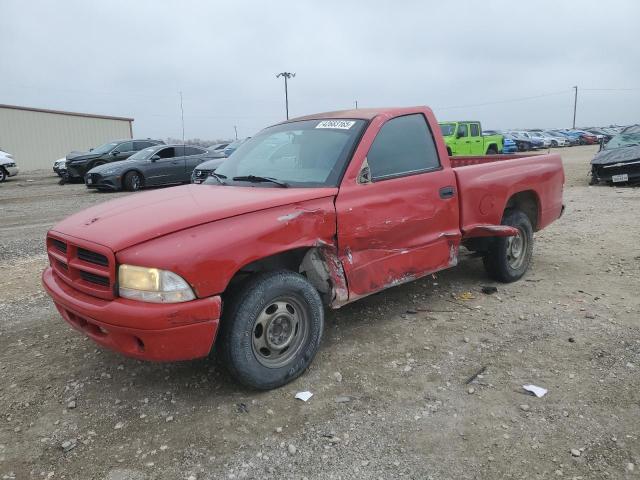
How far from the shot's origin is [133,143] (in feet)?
61.7

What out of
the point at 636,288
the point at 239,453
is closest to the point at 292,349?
the point at 239,453

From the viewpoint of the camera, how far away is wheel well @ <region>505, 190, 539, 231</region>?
209 inches

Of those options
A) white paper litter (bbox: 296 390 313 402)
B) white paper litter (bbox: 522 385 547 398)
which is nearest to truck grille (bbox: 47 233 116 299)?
white paper litter (bbox: 296 390 313 402)

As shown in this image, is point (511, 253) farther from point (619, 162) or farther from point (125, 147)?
point (125, 147)

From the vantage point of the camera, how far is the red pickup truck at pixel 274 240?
2721 mm

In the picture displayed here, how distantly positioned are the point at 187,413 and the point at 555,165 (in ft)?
15.4

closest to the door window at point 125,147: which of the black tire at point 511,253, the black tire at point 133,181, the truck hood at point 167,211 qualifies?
the black tire at point 133,181

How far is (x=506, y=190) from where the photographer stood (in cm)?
488

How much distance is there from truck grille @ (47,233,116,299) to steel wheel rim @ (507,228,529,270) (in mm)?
3925

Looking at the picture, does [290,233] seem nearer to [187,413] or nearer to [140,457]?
[187,413]

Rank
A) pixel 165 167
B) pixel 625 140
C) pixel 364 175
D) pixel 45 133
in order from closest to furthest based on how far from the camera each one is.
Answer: pixel 364 175 → pixel 625 140 → pixel 165 167 → pixel 45 133

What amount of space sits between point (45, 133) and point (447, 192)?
3210cm

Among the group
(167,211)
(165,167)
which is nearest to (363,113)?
(167,211)

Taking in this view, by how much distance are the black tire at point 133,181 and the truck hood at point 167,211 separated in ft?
37.9
